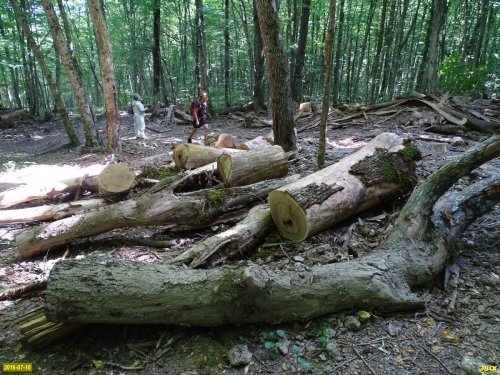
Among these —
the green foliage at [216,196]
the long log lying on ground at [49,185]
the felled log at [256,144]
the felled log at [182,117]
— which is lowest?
the felled log at [182,117]

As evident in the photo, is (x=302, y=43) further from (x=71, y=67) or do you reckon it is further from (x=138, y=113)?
(x=71, y=67)

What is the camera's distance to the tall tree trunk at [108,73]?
29.2 feet

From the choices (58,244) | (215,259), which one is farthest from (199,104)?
(215,259)

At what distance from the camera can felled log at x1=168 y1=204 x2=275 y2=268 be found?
390cm

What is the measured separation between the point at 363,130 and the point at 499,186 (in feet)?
24.3

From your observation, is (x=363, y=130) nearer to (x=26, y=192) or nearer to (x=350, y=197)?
(x=350, y=197)

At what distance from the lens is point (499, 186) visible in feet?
13.3

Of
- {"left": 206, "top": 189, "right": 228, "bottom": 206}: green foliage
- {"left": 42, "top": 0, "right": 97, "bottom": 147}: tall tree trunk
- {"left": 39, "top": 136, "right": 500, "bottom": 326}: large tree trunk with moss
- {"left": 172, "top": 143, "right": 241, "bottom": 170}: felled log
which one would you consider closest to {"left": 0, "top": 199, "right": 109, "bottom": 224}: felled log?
{"left": 172, "top": 143, "right": 241, "bottom": 170}: felled log

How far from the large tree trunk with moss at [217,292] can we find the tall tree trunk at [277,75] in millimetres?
4651

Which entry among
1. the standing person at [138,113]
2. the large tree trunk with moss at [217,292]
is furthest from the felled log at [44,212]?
the standing person at [138,113]

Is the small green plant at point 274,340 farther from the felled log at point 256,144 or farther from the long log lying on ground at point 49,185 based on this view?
the felled log at point 256,144

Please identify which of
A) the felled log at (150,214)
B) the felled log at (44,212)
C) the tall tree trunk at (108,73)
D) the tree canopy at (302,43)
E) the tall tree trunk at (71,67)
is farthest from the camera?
the tree canopy at (302,43)

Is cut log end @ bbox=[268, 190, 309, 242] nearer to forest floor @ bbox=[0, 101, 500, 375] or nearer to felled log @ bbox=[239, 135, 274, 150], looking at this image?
forest floor @ bbox=[0, 101, 500, 375]

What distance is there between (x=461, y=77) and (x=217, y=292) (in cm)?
1575
